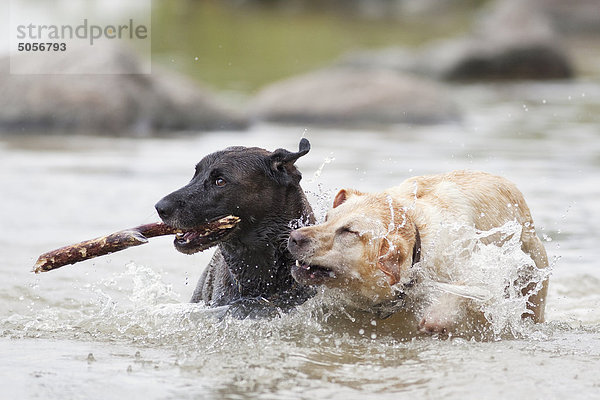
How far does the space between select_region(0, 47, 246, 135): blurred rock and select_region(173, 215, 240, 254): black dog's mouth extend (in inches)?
409

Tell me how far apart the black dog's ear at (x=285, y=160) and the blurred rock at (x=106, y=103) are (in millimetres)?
10335

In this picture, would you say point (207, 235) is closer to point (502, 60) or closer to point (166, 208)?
point (166, 208)

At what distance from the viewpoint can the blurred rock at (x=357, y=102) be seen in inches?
722

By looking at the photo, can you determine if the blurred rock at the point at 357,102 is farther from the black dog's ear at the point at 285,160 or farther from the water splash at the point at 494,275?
the black dog's ear at the point at 285,160

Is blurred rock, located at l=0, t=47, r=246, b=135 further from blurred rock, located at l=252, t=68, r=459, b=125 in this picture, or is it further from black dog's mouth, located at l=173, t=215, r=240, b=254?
black dog's mouth, located at l=173, t=215, r=240, b=254

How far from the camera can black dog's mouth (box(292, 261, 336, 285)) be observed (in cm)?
600

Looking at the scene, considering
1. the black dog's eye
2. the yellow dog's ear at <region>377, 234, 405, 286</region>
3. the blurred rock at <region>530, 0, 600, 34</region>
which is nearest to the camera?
the yellow dog's ear at <region>377, 234, 405, 286</region>

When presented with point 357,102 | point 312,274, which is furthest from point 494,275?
point 357,102

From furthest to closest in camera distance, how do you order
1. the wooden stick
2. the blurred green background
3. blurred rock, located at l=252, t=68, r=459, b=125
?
the blurred green background
blurred rock, located at l=252, t=68, r=459, b=125
the wooden stick

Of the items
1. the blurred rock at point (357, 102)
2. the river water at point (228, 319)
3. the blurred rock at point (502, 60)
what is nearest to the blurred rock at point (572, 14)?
the blurred rock at point (502, 60)

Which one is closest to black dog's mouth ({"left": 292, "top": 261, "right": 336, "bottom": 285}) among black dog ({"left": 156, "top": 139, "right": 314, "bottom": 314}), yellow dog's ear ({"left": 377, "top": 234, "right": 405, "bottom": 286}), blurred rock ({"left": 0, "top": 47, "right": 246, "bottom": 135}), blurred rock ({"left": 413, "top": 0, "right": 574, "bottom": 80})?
yellow dog's ear ({"left": 377, "top": 234, "right": 405, "bottom": 286})

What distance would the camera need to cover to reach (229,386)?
17.1 feet

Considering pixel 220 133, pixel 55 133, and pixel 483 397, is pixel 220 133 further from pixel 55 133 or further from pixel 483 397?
pixel 483 397

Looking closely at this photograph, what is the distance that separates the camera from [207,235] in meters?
6.45
